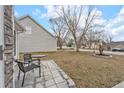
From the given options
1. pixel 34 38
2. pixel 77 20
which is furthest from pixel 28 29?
pixel 77 20

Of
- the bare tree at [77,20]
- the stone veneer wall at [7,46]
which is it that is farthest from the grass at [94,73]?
the bare tree at [77,20]

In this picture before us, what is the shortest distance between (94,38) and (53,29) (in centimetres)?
557

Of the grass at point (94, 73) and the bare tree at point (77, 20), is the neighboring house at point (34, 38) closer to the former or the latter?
the bare tree at point (77, 20)

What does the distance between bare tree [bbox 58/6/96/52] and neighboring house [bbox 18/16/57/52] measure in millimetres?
2816

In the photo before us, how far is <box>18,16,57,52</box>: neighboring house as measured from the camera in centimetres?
1739

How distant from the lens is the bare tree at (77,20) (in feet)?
64.4

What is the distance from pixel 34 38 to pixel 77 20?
5160mm

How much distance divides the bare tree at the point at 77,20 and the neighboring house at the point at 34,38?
282cm

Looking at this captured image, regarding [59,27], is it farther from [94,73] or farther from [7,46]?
[7,46]

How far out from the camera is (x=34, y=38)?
17.8m

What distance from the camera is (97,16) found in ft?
65.5

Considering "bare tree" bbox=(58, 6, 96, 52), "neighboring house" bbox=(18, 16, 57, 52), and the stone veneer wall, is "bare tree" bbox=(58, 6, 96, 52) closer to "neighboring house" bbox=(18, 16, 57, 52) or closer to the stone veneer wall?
"neighboring house" bbox=(18, 16, 57, 52)
